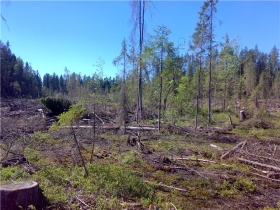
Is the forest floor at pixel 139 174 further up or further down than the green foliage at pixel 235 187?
further up

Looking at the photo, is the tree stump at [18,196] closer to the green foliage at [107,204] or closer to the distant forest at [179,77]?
the green foliage at [107,204]

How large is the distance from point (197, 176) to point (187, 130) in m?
6.91

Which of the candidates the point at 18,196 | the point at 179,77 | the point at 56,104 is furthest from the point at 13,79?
the point at 18,196

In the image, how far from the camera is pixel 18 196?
152 inches

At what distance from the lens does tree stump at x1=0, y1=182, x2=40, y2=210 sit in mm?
3791

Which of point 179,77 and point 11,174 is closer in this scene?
point 11,174

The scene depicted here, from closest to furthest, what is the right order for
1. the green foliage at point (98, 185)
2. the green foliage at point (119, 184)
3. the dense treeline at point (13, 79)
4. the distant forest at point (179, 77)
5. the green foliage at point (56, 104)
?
the green foliage at point (98, 185) < the green foliage at point (119, 184) < the distant forest at point (179, 77) < the green foliage at point (56, 104) < the dense treeline at point (13, 79)

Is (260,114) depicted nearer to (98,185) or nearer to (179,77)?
(179,77)

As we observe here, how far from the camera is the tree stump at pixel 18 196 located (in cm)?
379

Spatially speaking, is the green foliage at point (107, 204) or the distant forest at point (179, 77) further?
the distant forest at point (179, 77)

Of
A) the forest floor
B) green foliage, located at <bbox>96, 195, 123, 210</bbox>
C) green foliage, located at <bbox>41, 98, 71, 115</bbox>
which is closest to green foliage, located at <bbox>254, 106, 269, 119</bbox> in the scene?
the forest floor

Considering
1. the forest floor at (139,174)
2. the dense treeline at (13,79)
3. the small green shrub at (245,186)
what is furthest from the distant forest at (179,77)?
the small green shrub at (245,186)

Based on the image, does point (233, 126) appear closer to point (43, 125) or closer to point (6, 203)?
point (43, 125)

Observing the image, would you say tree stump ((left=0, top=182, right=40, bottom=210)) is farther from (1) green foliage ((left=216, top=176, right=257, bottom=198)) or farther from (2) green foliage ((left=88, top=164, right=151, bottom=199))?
(1) green foliage ((left=216, top=176, right=257, bottom=198))
